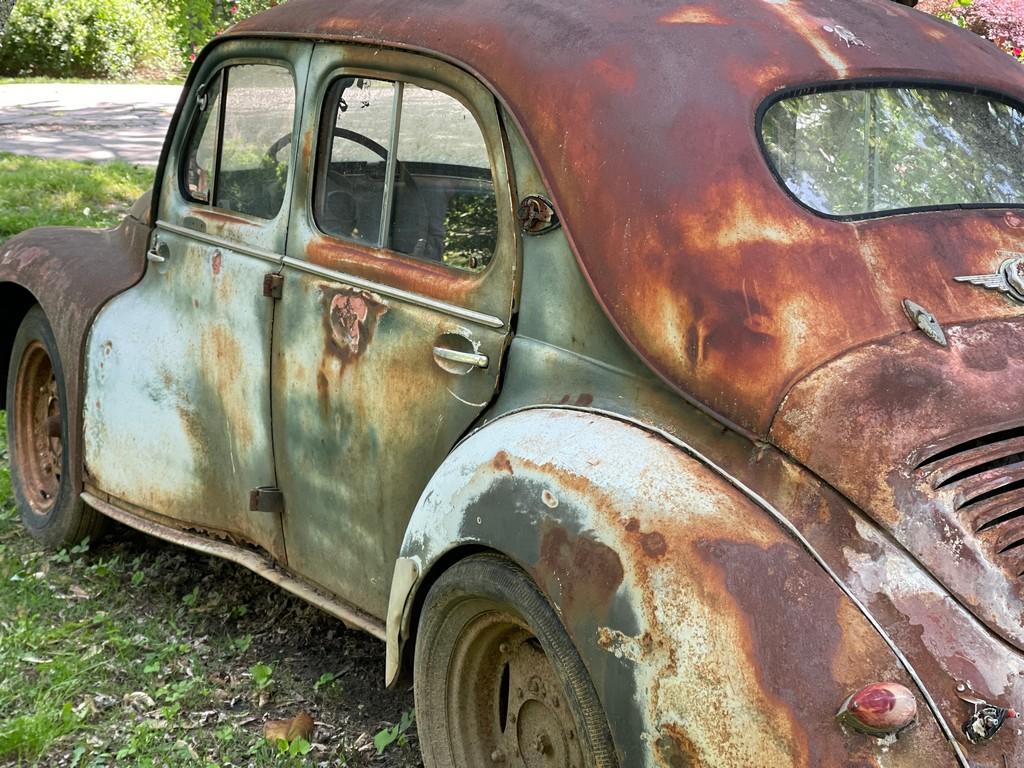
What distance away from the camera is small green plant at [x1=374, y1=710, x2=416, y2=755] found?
3266 millimetres

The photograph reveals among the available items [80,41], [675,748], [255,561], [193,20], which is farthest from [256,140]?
[193,20]

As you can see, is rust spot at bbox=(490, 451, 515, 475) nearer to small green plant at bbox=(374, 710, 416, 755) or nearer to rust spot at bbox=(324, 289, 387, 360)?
rust spot at bbox=(324, 289, 387, 360)

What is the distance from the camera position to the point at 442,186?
3.02 metres

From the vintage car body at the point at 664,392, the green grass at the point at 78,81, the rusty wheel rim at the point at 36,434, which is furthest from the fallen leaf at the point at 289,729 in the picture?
the green grass at the point at 78,81

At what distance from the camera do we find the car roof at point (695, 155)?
7.94ft

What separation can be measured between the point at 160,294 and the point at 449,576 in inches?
66.0

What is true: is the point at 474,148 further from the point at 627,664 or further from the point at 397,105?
the point at 627,664

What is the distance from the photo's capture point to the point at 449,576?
2654 millimetres

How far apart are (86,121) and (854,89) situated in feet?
40.2

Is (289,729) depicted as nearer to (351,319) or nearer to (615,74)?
(351,319)

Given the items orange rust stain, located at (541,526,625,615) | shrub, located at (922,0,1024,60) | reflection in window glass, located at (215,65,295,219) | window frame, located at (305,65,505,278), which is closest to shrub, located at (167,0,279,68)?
shrub, located at (922,0,1024,60)

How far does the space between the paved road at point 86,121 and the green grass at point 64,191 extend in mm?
768

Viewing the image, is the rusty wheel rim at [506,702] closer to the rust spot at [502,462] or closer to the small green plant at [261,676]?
the rust spot at [502,462]

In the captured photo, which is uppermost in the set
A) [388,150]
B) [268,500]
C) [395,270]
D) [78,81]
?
[388,150]
